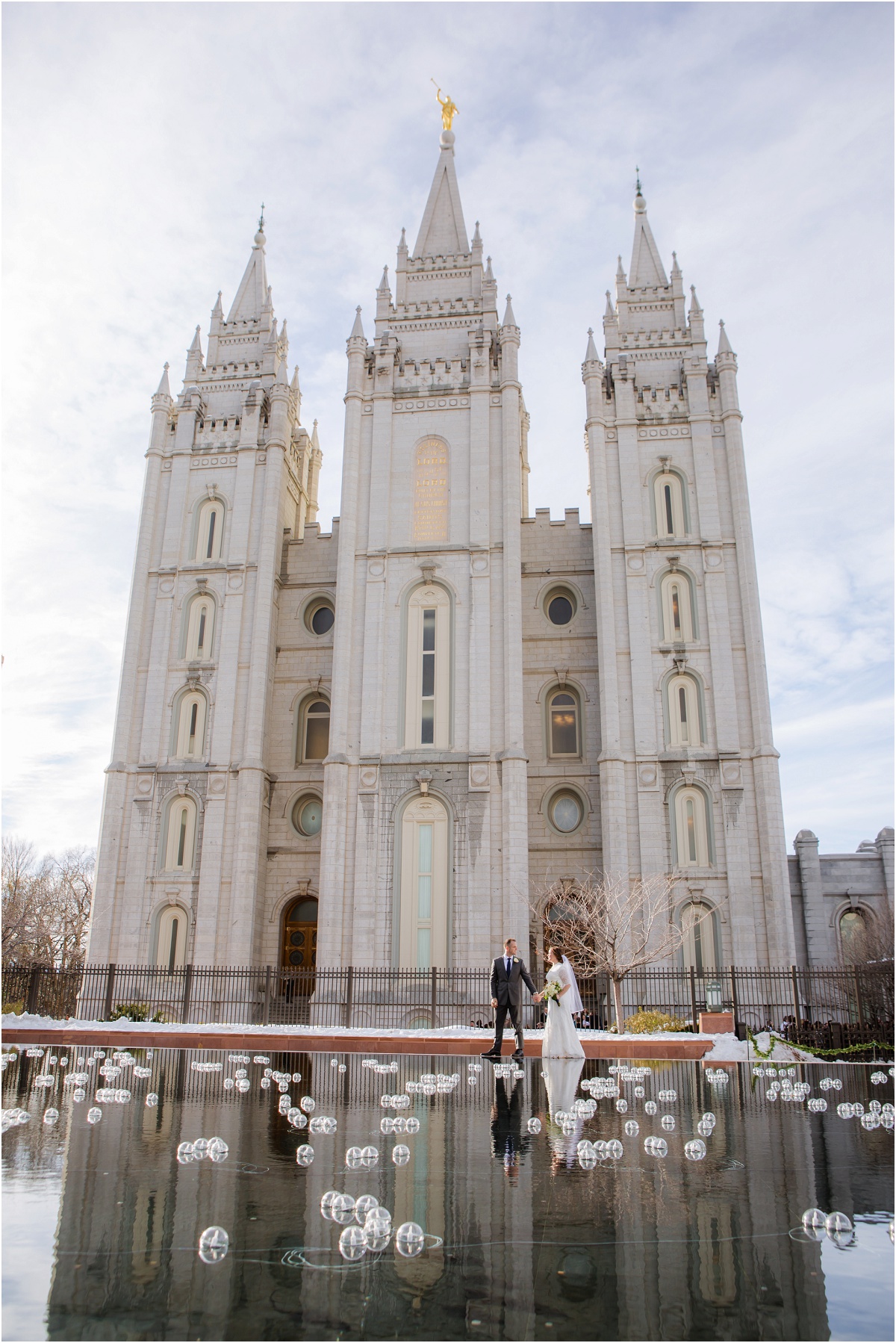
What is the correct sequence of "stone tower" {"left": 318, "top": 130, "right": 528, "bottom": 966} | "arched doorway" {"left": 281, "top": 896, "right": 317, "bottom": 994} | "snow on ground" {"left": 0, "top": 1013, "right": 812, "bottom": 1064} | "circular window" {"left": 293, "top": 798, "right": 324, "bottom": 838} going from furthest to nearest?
"circular window" {"left": 293, "top": 798, "right": 324, "bottom": 838} < "arched doorway" {"left": 281, "top": 896, "right": 317, "bottom": 994} < "stone tower" {"left": 318, "top": 130, "right": 528, "bottom": 966} < "snow on ground" {"left": 0, "top": 1013, "right": 812, "bottom": 1064}

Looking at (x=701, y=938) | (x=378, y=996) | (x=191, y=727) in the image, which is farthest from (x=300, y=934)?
(x=701, y=938)

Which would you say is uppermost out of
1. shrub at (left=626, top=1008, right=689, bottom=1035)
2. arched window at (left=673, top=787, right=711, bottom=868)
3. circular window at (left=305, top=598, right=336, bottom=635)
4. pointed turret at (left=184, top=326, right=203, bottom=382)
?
pointed turret at (left=184, top=326, right=203, bottom=382)

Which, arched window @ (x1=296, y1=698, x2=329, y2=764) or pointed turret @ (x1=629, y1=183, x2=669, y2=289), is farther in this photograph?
pointed turret @ (x1=629, y1=183, x2=669, y2=289)

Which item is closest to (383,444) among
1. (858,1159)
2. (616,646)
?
(616,646)

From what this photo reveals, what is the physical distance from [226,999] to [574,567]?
16512 millimetres

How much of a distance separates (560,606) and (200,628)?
11438 mm

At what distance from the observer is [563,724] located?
29.0 metres

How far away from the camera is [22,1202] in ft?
13.9

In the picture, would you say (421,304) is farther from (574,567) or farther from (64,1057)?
(64,1057)

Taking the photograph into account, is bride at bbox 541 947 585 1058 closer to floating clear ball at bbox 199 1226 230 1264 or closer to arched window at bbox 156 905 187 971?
floating clear ball at bbox 199 1226 230 1264

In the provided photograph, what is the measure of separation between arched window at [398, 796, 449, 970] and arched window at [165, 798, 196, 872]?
21.0 feet

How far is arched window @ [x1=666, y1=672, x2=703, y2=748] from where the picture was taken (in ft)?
86.0

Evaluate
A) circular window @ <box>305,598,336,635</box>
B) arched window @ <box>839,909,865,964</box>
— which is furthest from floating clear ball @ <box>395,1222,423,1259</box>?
arched window @ <box>839,909,865,964</box>

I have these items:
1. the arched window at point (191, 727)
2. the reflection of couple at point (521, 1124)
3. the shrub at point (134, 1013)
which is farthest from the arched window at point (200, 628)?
the reflection of couple at point (521, 1124)
